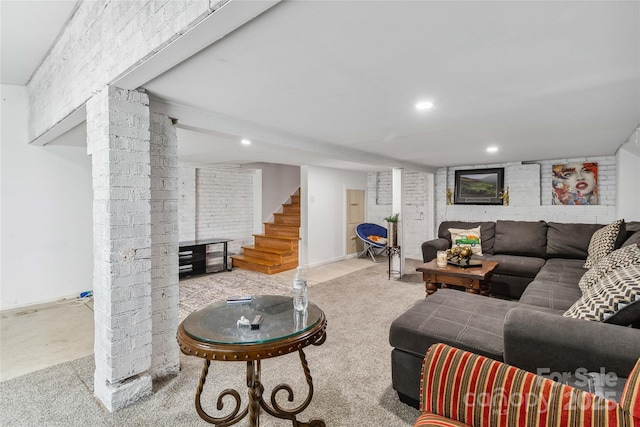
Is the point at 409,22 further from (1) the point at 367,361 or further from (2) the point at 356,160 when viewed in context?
(2) the point at 356,160

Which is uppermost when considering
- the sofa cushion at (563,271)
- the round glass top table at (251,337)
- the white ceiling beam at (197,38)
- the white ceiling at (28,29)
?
the white ceiling at (28,29)

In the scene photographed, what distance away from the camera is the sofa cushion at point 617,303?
1.41 meters

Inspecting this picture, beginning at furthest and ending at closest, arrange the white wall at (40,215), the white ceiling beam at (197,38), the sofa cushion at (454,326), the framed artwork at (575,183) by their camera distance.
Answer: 1. the framed artwork at (575,183)
2. the white wall at (40,215)
3. the sofa cushion at (454,326)
4. the white ceiling beam at (197,38)

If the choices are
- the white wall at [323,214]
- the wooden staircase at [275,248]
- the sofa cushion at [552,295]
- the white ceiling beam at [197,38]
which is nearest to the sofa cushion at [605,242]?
the sofa cushion at [552,295]

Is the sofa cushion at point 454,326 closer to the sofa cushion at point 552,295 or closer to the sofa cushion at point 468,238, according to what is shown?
the sofa cushion at point 552,295

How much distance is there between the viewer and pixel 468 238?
5016 mm

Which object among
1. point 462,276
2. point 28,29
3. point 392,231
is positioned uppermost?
point 28,29

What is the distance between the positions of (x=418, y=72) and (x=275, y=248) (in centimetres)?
483

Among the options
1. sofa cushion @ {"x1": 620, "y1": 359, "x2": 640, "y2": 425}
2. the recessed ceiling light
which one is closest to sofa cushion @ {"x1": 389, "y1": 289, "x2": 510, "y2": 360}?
sofa cushion @ {"x1": 620, "y1": 359, "x2": 640, "y2": 425}

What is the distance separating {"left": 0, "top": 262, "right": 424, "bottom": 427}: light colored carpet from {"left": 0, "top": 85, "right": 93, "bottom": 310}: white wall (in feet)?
7.16

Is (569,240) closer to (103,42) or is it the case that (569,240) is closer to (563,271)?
(563,271)

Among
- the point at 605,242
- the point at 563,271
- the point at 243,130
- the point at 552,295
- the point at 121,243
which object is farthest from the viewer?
the point at 563,271

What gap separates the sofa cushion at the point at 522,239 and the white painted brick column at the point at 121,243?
16.0 ft

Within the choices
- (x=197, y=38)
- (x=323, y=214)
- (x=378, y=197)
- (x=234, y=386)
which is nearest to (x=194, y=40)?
(x=197, y=38)
